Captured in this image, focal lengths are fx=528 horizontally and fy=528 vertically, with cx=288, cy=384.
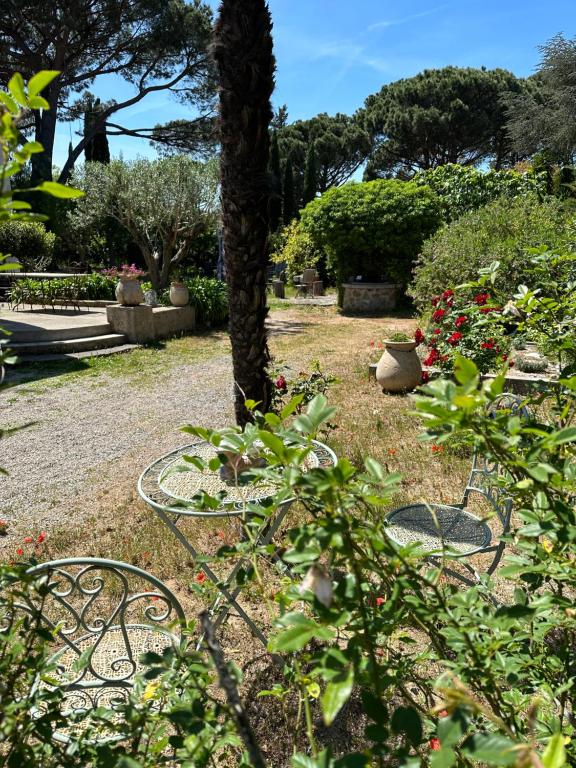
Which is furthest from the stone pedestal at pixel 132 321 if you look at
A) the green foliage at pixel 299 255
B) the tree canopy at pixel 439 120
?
the tree canopy at pixel 439 120

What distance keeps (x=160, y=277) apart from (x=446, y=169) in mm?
8177

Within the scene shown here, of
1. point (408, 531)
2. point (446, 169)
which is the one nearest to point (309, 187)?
point (446, 169)

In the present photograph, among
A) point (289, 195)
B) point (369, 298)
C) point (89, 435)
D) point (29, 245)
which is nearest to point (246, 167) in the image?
point (89, 435)

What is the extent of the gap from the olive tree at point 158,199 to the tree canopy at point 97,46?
831cm

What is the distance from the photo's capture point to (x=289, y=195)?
2631 cm

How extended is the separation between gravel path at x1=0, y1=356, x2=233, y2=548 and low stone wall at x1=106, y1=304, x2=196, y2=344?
2.04 metres

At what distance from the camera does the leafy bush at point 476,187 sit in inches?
536

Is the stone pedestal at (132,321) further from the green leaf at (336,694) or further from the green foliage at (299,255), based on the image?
the green leaf at (336,694)

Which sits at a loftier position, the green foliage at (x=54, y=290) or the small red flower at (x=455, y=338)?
the green foliage at (x=54, y=290)

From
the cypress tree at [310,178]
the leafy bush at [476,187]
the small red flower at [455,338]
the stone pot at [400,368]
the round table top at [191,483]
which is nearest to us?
the round table top at [191,483]

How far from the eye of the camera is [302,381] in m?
4.50

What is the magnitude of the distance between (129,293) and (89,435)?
480 cm

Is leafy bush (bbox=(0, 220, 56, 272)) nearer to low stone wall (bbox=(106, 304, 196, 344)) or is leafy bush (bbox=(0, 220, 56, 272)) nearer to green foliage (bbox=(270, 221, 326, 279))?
green foliage (bbox=(270, 221, 326, 279))

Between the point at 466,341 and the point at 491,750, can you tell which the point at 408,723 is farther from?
the point at 466,341
